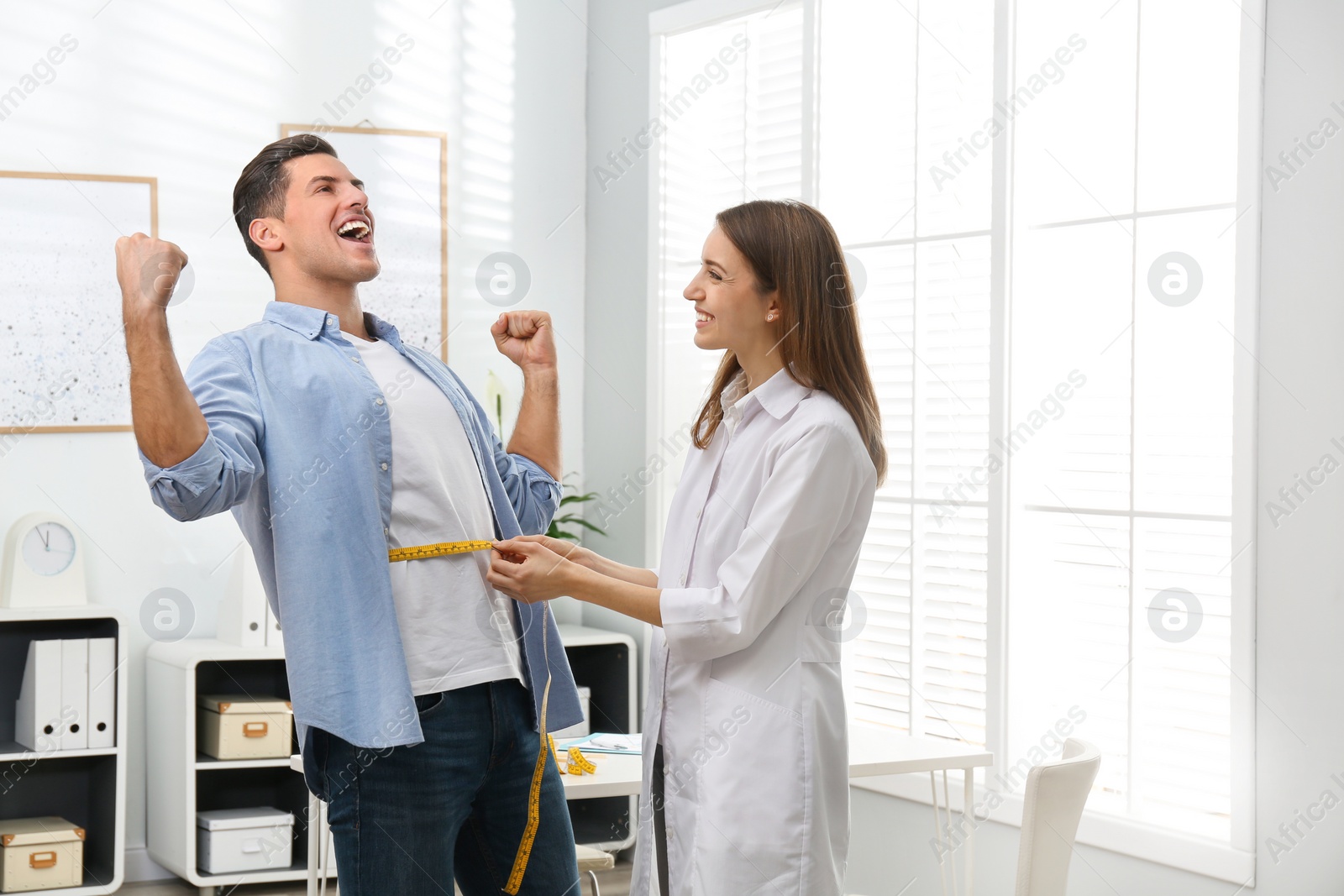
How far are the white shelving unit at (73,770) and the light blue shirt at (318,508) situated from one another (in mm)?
2460

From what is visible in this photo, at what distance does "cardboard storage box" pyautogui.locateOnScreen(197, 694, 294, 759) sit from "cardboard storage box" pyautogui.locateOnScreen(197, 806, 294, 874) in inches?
7.7

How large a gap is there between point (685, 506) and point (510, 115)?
3132mm

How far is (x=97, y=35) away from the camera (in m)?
3.94

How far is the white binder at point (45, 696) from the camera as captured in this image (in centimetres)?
356

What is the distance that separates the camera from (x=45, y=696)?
3568mm

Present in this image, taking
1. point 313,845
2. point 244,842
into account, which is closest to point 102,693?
point 244,842

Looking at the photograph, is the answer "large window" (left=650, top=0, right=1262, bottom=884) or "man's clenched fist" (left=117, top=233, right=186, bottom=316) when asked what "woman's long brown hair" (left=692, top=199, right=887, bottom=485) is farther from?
"large window" (left=650, top=0, right=1262, bottom=884)

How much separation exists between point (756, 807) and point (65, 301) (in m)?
3.21

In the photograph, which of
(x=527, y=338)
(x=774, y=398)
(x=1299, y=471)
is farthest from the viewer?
(x=1299, y=471)

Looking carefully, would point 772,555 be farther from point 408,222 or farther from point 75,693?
point 408,222

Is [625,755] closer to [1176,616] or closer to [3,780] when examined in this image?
[1176,616]

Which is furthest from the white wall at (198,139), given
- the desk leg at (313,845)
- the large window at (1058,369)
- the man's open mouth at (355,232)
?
the man's open mouth at (355,232)

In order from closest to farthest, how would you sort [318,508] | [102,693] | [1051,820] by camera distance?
[318,508] < [1051,820] < [102,693]

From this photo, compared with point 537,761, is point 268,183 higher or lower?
higher
